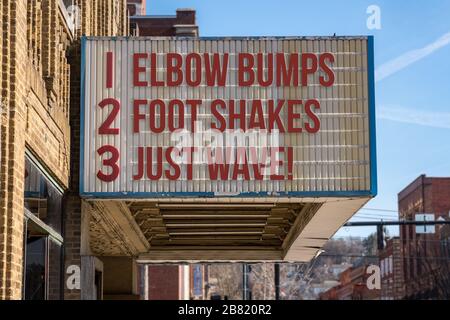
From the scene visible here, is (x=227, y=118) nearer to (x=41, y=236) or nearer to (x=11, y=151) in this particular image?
(x=41, y=236)

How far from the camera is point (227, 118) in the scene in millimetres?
14805

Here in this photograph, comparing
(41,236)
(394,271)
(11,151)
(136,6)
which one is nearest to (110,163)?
(41,236)

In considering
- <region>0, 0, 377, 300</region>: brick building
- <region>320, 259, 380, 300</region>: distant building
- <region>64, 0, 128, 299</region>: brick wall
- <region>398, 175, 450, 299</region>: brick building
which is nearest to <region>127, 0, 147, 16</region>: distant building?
<region>398, 175, 450, 299</region>: brick building

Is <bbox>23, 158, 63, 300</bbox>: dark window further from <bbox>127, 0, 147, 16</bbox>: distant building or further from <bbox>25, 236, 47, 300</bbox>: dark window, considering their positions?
<bbox>127, 0, 147, 16</bbox>: distant building

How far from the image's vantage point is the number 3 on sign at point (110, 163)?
575 inches

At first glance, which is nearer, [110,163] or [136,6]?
[110,163]

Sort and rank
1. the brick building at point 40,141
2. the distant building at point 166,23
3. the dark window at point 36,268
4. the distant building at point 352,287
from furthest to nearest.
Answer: the distant building at point 352,287, the distant building at point 166,23, the dark window at point 36,268, the brick building at point 40,141

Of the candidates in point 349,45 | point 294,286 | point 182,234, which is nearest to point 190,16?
point 182,234

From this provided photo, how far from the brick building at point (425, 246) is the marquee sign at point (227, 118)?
59.3 metres

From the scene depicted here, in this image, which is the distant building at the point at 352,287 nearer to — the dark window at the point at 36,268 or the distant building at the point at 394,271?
the distant building at the point at 394,271

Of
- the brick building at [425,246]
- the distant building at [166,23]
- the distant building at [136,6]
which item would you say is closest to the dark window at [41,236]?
the distant building at [166,23]

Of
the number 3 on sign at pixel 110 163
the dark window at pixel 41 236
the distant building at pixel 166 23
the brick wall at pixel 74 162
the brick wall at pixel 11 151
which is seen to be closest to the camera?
the brick wall at pixel 11 151

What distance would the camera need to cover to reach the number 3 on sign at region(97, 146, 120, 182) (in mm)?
14594

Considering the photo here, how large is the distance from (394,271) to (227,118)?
7497 cm
